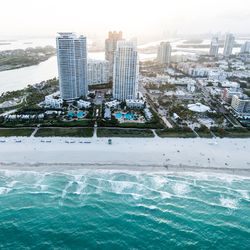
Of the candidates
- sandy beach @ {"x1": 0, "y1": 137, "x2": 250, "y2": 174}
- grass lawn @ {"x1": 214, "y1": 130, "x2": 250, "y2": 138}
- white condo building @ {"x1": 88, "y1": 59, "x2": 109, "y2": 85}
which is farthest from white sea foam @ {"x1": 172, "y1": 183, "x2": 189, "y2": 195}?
white condo building @ {"x1": 88, "y1": 59, "x2": 109, "y2": 85}

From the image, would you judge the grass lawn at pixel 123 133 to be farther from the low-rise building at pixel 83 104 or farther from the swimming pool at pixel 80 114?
the low-rise building at pixel 83 104

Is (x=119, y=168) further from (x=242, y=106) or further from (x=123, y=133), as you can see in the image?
(x=242, y=106)

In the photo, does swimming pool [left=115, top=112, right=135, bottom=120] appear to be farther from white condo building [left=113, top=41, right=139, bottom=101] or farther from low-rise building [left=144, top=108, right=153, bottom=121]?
white condo building [left=113, top=41, right=139, bottom=101]

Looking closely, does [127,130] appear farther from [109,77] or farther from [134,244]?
[109,77]

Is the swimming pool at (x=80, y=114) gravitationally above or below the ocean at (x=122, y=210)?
above

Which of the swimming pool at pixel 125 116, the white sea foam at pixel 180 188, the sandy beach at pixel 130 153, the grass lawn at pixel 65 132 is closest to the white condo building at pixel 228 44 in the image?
the swimming pool at pixel 125 116
